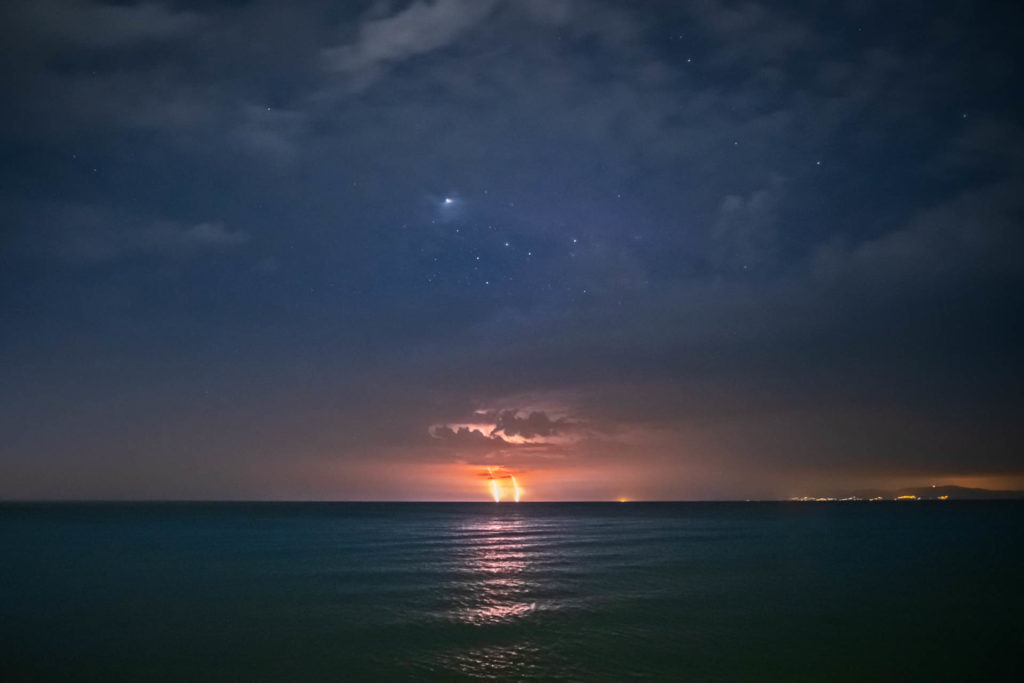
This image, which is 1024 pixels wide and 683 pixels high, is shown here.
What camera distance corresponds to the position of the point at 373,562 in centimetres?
6025

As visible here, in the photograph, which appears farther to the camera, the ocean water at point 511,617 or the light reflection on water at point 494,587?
the light reflection on water at point 494,587

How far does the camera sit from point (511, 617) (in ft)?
109

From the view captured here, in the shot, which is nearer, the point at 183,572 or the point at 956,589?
the point at 956,589

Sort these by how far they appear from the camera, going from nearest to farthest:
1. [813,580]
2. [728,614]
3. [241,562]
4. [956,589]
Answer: [728,614], [956,589], [813,580], [241,562]

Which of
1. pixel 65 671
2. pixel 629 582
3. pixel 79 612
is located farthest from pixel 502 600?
pixel 79 612

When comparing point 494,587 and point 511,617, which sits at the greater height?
point 511,617

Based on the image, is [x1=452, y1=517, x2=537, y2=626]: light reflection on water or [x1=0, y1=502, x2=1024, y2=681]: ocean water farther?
[x1=452, y1=517, x2=537, y2=626]: light reflection on water

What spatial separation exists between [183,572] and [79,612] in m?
17.8

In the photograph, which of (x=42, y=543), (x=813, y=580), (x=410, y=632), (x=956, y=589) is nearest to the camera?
(x=410, y=632)

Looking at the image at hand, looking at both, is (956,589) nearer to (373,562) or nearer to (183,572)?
(373,562)

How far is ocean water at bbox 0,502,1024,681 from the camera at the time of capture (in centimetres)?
2502

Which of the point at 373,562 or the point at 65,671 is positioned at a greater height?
the point at 65,671

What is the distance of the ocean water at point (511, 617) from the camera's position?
25016 mm

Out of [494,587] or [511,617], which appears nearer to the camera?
[511,617]
